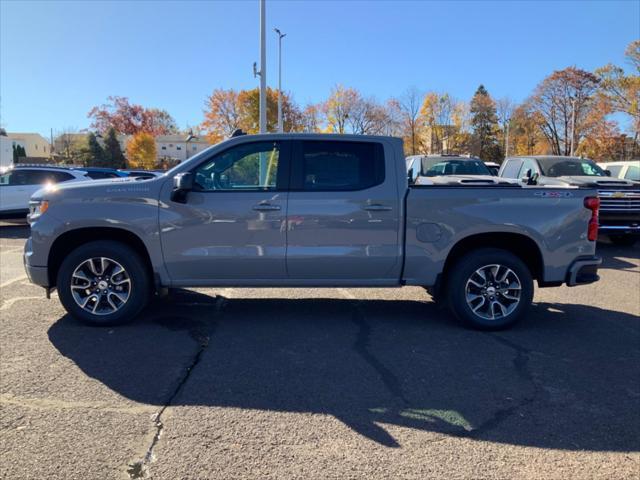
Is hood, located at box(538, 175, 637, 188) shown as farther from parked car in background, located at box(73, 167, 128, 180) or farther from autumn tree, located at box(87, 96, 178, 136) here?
autumn tree, located at box(87, 96, 178, 136)

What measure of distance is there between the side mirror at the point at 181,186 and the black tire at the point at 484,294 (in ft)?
9.27

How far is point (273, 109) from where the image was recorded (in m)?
56.9

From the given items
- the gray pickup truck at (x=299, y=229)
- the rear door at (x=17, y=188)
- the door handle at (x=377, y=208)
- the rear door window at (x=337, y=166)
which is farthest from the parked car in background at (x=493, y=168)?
the rear door at (x=17, y=188)

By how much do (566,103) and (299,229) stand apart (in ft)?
210

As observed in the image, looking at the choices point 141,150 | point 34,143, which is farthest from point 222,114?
point 34,143

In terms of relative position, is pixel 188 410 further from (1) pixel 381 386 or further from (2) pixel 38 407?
(1) pixel 381 386

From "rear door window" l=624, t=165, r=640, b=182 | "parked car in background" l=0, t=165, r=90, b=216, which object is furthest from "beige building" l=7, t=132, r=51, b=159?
"rear door window" l=624, t=165, r=640, b=182

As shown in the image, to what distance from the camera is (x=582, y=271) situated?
17.5ft

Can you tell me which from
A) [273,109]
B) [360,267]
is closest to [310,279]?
[360,267]

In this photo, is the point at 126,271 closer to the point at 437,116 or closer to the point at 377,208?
the point at 377,208

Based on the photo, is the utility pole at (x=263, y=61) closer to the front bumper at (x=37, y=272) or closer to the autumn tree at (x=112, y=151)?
the front bumper at (x=37, y=272)

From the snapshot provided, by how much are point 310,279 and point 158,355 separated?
1.66m

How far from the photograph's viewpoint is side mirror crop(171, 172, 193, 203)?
193 inches

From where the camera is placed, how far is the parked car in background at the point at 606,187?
1064 centimetres
